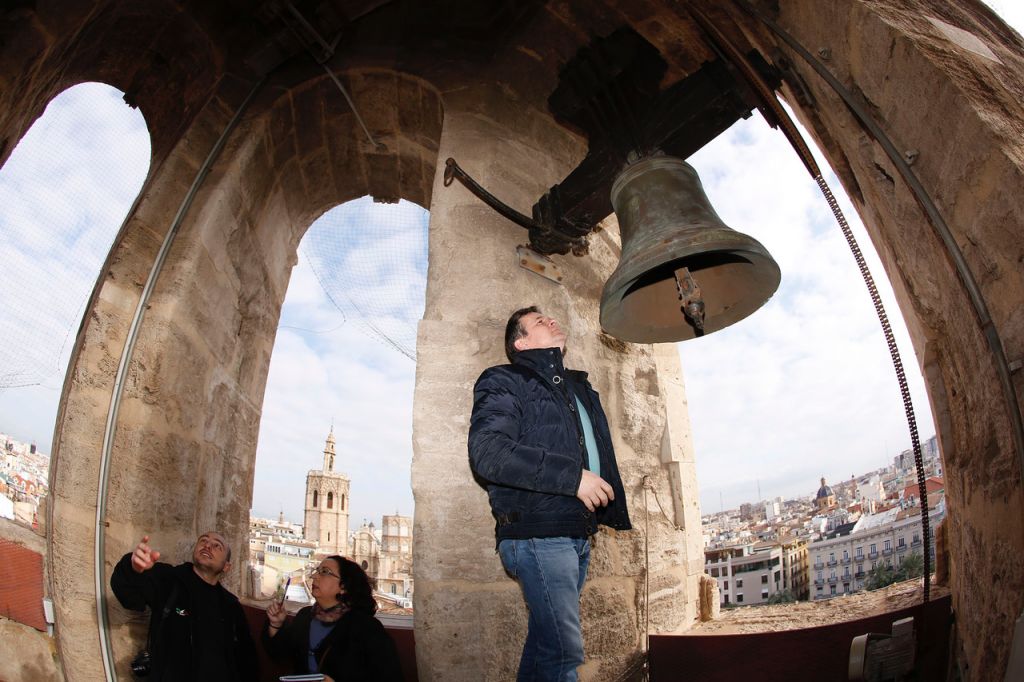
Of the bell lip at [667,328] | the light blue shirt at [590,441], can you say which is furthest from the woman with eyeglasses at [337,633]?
the bell lip at [667,328]

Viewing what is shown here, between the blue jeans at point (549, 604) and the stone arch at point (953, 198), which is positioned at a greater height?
the stone arch at point (953, 198)

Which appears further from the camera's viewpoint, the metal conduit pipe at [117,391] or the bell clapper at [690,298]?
the metal conduit pipe at [117,391]

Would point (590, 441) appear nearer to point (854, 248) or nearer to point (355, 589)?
point (854, 248)

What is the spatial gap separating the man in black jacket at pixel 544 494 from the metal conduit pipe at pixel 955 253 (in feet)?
2.84

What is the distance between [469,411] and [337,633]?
1024 mm

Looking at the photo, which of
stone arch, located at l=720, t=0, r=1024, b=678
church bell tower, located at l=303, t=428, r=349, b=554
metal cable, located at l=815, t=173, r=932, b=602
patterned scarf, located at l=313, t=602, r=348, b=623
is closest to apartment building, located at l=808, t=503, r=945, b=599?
metal cable, located at l=815, t=173, r=932, b=602

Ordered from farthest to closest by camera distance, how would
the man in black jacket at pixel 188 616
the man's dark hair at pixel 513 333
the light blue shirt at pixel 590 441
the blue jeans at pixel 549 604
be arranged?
the man in black jacket at pixel 188 616
the man's dark hair at pixel 513 333
the light blue shirt at pixel 590 441
the blue jeans at pixel 549 604

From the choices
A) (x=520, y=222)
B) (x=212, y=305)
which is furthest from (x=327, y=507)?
(x=520, y=222)

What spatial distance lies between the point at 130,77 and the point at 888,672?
161 inches

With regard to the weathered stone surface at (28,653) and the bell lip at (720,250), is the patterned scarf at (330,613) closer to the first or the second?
the weathered stone surface at (28,653)

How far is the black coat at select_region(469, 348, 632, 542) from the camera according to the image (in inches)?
54.3

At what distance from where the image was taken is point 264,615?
9.50 ft

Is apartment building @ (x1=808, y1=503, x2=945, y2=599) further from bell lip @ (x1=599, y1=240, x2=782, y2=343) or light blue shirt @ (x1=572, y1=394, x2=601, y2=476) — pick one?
light blue shirt @ (x1=572, y1=394, x2=601, y2=476)

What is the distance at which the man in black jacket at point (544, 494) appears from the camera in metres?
1.37
